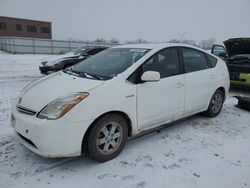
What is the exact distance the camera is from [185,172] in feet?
9.81

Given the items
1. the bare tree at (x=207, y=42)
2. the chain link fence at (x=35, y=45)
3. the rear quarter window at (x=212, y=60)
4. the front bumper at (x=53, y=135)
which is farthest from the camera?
the chain link fence at (x=35, y=45)

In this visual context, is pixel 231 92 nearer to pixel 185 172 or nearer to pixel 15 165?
pixel 185 172

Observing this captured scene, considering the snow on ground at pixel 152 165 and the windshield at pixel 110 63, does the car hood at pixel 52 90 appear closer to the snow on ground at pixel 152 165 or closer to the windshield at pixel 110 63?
the windshield at pixel 110 63

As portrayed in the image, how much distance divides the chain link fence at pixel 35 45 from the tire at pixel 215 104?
1056 inches

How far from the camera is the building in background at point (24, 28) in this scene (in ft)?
150

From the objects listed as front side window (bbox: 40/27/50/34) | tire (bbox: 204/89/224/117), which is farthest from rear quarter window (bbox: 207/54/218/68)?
front side window (bbox: 40/27/50/34)

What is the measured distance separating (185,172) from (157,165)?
38 centimetres

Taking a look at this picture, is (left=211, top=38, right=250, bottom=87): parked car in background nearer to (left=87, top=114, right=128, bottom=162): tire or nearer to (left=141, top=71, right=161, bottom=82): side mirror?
(left=141, top=71, right=161, bottom=82): side mirror

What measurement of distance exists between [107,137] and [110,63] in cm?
130

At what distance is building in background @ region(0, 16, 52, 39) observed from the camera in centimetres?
4581

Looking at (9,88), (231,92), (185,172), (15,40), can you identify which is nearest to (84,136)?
(185,172)

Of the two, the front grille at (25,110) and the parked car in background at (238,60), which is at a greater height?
the parked car in background at (238,60)

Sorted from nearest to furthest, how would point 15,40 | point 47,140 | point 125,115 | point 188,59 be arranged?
1. point 47,140
2. point 125,115
3. point 188,59
4. point 15,40

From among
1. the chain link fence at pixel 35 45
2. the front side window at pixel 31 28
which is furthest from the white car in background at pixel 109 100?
the front side window at pixel 31 28
